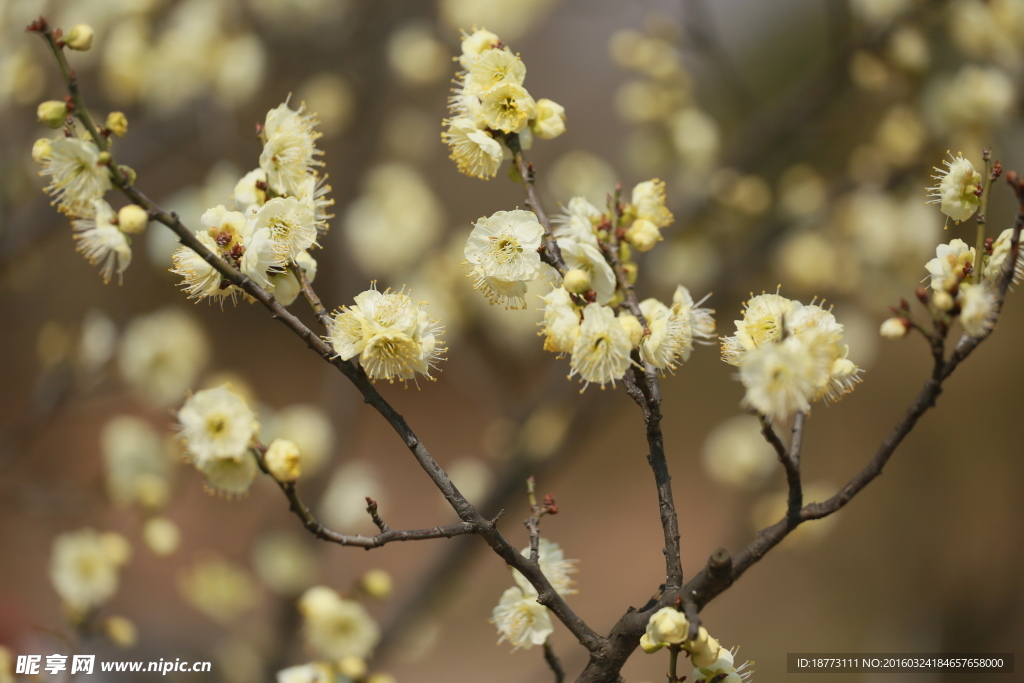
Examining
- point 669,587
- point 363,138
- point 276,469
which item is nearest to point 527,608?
point 669,587

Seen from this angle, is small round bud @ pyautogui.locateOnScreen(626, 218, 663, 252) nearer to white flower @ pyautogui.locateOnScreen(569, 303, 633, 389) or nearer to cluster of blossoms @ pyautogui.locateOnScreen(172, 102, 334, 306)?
white flower @ pyautogui.locateOnScreen(569, 303, 633, 389)

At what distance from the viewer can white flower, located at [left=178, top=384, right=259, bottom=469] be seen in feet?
2.27

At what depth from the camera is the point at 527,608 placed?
0.77 m

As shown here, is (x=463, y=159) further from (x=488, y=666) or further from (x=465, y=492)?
(x=488, y=666)

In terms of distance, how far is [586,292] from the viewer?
665 millimetres

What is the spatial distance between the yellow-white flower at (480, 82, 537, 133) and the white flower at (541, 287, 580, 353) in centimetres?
21

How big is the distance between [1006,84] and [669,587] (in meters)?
1.74

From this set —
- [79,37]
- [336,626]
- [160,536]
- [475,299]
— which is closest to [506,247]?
[79,37]

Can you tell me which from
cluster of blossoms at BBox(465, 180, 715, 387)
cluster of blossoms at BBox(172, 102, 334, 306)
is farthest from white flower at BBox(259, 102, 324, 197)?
cluster of blossoms at BBox(465, 180, 715, 387)

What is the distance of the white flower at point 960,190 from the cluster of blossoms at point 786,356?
20 centimetres

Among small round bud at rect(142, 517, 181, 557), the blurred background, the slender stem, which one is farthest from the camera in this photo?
the blurred background

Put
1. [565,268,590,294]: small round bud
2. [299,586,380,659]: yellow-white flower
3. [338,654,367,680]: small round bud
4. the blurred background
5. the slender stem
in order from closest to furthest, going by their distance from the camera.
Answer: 1. [565,268,590,294]: small round bud
2. the slender stem
3. [338,654,367,680]: small round bud
4. [299,586,380,659]: yellow-white flower
5. the blurred background

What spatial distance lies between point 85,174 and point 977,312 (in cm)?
85

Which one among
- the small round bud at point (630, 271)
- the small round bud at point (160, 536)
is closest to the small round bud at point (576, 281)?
the small round bud at point (630, 271)
